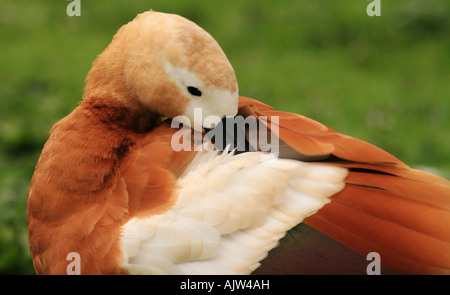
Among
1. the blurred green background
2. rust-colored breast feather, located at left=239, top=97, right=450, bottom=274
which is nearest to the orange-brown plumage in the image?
rust-colored breast feather, located at left=239, top=97, right=450, bottom=274

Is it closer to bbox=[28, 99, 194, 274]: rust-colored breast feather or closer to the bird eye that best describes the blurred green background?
bbox=[28, 99, 194, 274]: rust-colored breast feather

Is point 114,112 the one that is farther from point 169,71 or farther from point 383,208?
point 383,208

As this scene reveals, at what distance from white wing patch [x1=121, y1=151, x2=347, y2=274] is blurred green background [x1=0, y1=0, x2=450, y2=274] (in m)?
1.52

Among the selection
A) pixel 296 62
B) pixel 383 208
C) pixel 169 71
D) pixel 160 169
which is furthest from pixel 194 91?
pixel 296 62

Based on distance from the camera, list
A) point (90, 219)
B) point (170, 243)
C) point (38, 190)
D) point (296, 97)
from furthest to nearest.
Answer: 1. point (296, 97)
2. point (38, 190)
3. point (90, 219)
4. point (170, 243)

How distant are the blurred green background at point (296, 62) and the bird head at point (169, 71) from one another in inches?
50.1

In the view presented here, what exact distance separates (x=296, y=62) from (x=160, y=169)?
253cm

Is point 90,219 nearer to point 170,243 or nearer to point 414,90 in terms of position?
point 170,243

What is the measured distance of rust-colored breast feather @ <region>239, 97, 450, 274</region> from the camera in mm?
1445

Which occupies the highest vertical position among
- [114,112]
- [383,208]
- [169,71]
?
[169,71]

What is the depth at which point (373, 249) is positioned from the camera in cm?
145

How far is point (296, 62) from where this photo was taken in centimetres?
391

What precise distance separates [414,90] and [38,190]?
2.66 metres
